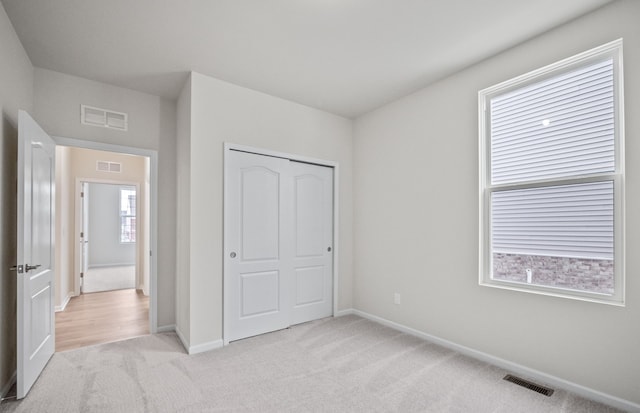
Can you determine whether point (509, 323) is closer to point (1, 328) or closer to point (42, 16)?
point (1, 328)

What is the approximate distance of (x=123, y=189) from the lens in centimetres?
951

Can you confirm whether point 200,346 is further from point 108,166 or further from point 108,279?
point 108,279

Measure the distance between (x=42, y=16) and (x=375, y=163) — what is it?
3.53 m

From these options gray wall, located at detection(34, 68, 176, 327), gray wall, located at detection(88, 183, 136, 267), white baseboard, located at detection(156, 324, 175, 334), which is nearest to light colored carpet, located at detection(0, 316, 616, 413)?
white baseboard, located at detection(156, 324, 175, 334)

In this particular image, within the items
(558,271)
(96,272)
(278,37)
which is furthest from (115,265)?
(558,271)

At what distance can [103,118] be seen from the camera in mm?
3430

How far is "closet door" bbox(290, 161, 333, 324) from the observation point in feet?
13.0

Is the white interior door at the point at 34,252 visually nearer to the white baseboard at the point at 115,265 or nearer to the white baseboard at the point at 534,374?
the white baseboard at the point at 534,374

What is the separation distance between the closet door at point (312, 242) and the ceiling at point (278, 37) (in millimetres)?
1211

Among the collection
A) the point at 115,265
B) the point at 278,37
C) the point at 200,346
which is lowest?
the point at 115,265

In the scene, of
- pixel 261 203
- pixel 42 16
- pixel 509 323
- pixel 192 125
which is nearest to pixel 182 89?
pixel 192 125

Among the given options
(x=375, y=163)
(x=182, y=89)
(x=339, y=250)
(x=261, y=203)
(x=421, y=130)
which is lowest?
(x=339, y=250)

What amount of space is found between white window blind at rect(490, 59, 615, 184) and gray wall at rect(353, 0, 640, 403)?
0.16m

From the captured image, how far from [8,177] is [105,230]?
7875 mm
